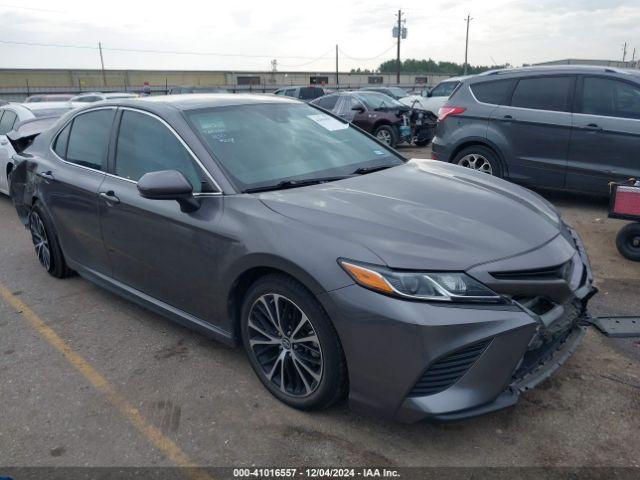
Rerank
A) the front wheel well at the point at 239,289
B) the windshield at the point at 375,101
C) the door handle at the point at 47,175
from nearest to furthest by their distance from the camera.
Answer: the front wheel well at the point at 239,289 → the door handle at the point at 47,175 → the windshield at the point at 375,101

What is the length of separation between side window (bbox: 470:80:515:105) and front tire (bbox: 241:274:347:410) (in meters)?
5.52

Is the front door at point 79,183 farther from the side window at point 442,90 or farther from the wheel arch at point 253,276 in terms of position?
the side window at point 442,90

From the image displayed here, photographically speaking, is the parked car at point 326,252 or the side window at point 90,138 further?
the side window at point 90,138

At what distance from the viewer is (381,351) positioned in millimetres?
2426

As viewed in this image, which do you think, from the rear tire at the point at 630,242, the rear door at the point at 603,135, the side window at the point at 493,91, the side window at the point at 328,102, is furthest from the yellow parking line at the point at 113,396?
the side window at the point at 328,102

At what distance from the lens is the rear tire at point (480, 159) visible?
728 centimetres

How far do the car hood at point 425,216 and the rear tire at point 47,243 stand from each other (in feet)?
8.75

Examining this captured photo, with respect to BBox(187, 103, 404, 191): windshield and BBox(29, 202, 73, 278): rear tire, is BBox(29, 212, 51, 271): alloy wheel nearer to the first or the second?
BBox(29, 202, 73, 278): rear tire

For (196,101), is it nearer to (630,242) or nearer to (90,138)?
(90,138)

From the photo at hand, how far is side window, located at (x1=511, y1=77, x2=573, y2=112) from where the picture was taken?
22.2 feet

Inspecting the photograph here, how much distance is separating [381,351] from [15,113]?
7991mm

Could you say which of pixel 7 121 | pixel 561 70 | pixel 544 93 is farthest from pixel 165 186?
pixel 7 121

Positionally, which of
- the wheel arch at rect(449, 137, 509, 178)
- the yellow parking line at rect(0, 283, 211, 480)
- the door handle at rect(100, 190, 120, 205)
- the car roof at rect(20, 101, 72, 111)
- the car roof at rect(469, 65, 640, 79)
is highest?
the car roof at rect(469, 65, 640, 79)

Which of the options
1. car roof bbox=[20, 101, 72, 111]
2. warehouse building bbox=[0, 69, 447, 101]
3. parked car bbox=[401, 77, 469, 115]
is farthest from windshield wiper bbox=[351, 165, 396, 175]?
warehouse building bbox=[0, 69, 447, 101]
